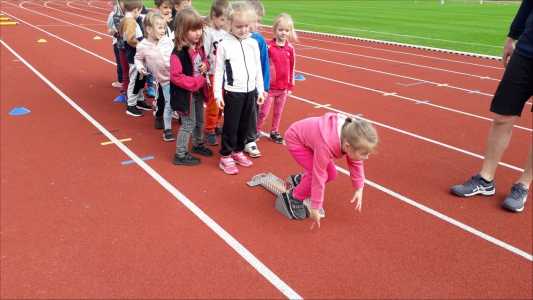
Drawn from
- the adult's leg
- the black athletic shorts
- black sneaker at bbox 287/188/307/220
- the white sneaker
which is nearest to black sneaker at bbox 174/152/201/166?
the white sneaker

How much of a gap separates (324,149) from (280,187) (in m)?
1.14

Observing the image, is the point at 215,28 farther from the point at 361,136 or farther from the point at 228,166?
the point at 361,136

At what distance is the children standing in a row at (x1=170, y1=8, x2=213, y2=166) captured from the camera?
432cm

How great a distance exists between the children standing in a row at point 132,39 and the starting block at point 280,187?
297 centimetres

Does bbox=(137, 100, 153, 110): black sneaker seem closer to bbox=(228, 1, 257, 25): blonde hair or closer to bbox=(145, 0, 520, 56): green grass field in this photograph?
bbox=(228, 1, 257, 25): blonde hair

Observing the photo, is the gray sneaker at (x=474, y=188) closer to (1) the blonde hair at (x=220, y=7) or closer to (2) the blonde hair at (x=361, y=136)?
(2) the blonde hair at (x=361, y=136)

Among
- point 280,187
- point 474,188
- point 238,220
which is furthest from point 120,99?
point 474,188

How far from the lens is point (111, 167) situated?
15.4 ft

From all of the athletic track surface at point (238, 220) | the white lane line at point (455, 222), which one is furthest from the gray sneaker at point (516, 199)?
the white lane line at point (455, 222)

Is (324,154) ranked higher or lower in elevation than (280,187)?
higher

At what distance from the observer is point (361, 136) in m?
2.82

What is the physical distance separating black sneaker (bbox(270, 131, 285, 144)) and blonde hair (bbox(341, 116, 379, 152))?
2602mm

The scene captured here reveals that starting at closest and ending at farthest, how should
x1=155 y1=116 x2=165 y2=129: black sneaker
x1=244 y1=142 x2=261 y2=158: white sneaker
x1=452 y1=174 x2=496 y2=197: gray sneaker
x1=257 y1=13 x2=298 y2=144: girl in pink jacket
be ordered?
1. x1=452 y1=174 x2=496 y2=197: gray sneaker
2. x1=244 y1=142 x2=261 y2=158: white sneaker
3. x1=257 y1=13 x2=298 y2=144: girl in pink jacket
4. x1=155 y1=116 x2=165 y2=129: black sneaker

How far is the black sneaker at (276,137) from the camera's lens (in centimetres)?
552
